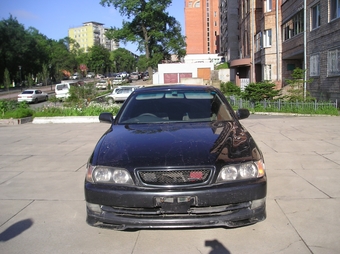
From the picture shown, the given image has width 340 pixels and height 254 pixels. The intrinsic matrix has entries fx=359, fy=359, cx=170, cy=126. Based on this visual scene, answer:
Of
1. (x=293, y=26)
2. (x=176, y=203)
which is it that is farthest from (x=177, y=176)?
(x=293, y=26)

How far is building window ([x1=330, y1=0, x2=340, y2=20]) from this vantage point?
18547 millimetres

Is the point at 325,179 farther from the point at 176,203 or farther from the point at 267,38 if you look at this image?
the point at 267,38

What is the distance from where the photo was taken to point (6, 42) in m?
63.2

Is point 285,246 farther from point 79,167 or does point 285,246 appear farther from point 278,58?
point 278,58

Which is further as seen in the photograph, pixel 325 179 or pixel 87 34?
pixel 87 34

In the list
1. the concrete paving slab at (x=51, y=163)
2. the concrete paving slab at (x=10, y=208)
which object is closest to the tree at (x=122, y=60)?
the concrete paving slab at (x=51, y=163)

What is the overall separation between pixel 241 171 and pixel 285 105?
45.9ft

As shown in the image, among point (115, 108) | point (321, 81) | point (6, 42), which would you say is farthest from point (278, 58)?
point (6, 42)

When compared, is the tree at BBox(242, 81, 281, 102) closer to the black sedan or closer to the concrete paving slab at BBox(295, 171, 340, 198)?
the concrete paving slab at BBox(295, 171, 340, 198)

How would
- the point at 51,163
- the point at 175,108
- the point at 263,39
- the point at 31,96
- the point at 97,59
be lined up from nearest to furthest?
the point at 175,108
the point at 51,163
the point at 263,39
the point at 31,96
the point at 97,59

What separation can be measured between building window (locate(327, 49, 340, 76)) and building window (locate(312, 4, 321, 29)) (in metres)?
2.94

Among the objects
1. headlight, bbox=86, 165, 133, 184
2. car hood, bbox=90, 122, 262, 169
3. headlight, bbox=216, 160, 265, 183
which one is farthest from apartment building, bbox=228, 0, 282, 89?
headlight, bbox=86, 165, 133, 184

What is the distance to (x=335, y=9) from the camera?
19125 mm

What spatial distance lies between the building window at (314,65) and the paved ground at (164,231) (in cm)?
1386
